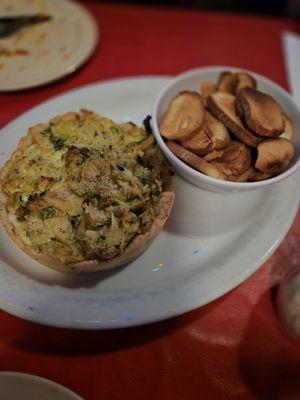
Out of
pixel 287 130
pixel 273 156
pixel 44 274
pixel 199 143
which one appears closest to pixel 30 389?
pixel 44 274

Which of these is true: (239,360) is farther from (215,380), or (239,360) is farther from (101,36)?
(101,36)

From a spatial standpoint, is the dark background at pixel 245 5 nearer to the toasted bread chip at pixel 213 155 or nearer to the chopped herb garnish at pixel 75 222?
the toasted bread chip at pixel 213 155

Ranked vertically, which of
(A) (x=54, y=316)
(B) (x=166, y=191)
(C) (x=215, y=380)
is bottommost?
(C) (x=215, y=380)

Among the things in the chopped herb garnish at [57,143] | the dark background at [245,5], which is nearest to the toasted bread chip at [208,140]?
the chopped herb garnish at [57,143]

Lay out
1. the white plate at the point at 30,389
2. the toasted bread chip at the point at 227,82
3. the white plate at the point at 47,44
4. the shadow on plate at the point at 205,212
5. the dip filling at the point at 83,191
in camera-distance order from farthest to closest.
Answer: the white plate at the point at 47,44
the toasted bread chip at the point at 227,82
the shadow on plate at the point at 205,212
the dip filling at the point at 83,191
the white plate at the point at 30,389

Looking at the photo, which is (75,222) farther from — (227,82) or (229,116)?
(227,82)

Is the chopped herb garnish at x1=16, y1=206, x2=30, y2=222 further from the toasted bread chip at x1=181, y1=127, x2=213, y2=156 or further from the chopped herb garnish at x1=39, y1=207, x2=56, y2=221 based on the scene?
the toasted bread chip at x1=181, y1=127, x2=213, y2=156

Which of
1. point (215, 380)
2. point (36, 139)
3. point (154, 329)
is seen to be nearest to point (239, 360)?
point (215, 380)
